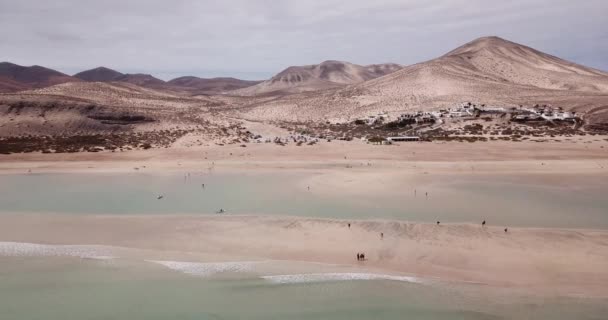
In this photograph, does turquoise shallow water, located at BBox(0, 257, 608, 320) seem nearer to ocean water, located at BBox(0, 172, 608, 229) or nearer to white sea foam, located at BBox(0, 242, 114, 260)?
white sea foam, located at BBox(0, 242, 114, 260)

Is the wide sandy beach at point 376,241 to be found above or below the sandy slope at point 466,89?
below

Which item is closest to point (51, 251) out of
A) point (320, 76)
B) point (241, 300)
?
point (241, 300)

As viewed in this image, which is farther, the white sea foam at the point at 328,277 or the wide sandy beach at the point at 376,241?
the wide sandy beach at the point at 376,241

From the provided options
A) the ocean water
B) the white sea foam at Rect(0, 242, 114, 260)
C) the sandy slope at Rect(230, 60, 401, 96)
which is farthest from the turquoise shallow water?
the sandy slope at Rect(230, 60, 401, 96)

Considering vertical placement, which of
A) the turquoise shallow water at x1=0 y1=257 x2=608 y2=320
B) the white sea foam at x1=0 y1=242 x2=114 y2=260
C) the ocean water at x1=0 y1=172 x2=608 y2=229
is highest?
the ocean water at x1=0 y1=172 x2=608 y2=229

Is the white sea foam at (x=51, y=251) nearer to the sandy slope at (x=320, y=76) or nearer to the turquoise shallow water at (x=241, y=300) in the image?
the turquoise shallow water at (x=241, y=300)

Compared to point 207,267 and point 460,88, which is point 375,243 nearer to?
point 207,267

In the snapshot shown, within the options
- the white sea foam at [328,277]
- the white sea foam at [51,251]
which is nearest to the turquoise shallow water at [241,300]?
the white sea foam at [328,277]
